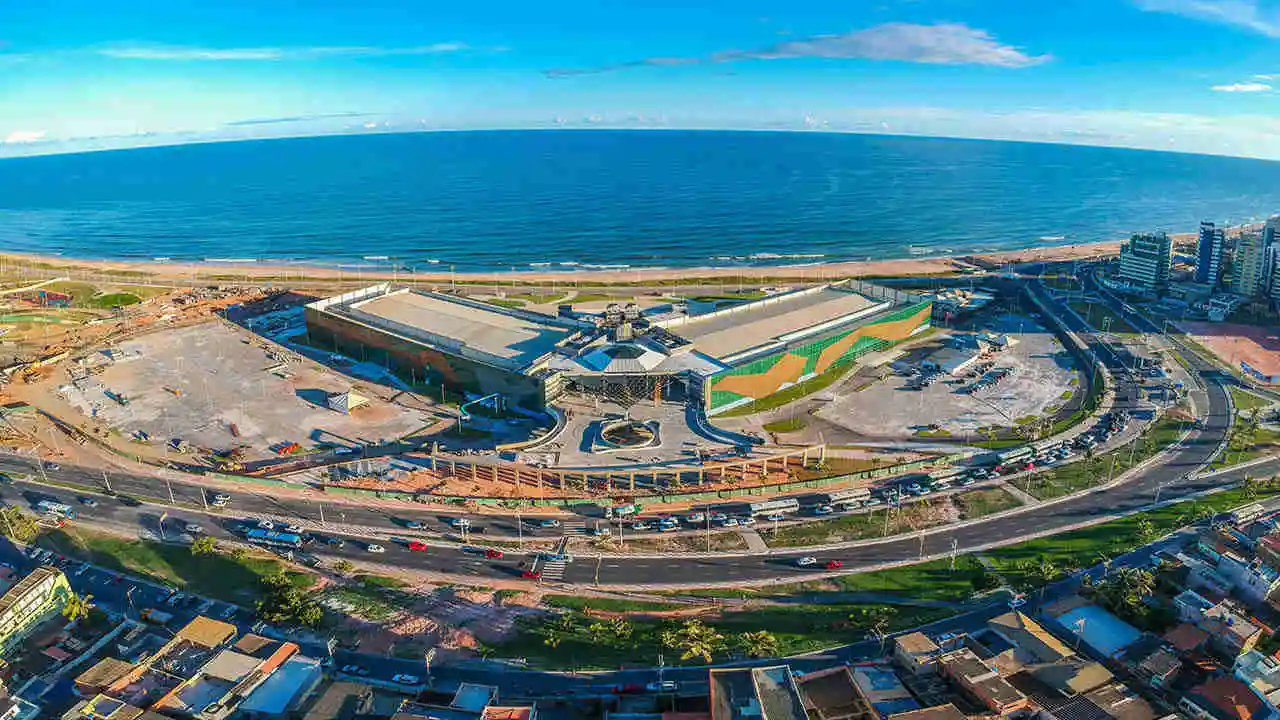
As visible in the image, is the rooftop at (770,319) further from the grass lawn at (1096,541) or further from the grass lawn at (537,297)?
the grass lawn at (537,297)

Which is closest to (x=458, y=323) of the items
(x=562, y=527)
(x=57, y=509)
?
(x=562, y=527)

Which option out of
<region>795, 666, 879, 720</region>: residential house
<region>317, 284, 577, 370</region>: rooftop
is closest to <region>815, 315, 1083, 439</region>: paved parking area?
<region>317, 284, 577, 370</region>: rooftop

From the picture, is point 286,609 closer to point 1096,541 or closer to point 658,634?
point 658,634

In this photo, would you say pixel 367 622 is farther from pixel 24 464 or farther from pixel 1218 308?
pixel 1218 308

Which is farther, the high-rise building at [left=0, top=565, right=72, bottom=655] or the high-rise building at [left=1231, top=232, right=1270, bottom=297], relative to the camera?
the high-rise building at [left=1231, top=232, right=1270, bottom=297]

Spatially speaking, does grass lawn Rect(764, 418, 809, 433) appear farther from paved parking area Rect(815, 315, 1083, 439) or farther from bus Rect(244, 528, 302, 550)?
bus Rect(244, 528, 302, 550)

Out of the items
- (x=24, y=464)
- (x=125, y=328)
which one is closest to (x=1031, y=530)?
(x=24, y=464)
